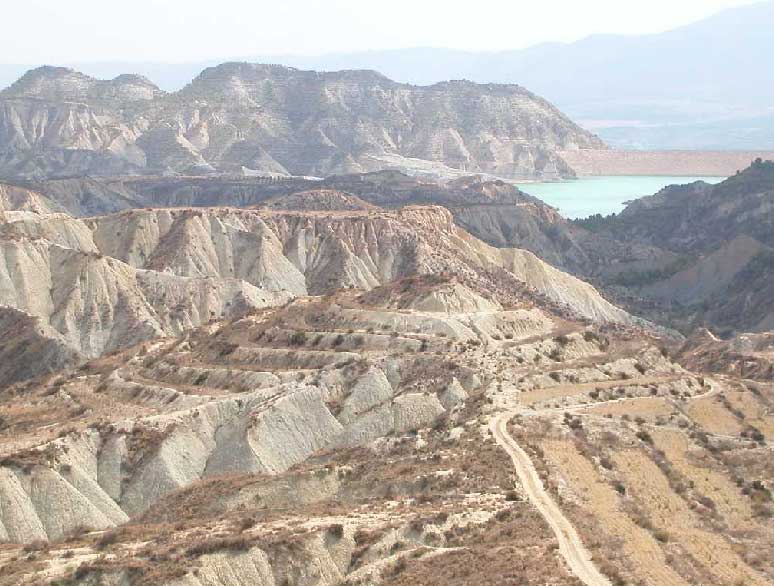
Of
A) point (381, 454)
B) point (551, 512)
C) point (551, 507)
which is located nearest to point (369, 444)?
point (381, 454)

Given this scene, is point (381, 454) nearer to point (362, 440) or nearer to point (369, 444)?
point (369, 444)

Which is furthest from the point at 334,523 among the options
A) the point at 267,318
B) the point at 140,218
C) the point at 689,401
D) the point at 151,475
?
the point at 140,218

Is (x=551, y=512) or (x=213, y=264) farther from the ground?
(x=551, y=512)

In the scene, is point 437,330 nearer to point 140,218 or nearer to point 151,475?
point 151,475

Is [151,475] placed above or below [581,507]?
below

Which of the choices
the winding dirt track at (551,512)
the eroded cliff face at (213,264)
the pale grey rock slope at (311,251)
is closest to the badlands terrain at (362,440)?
the winding dirt track at (551,512)

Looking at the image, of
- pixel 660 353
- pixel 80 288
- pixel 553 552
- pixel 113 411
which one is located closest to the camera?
pixel 553 552

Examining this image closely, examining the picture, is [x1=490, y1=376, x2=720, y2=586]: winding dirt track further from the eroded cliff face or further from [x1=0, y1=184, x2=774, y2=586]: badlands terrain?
the eroded cliff face

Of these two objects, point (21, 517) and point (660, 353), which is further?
point (660, 353)

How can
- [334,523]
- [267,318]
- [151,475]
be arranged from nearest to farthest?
[334,523]
[151,475]
[267,318]
